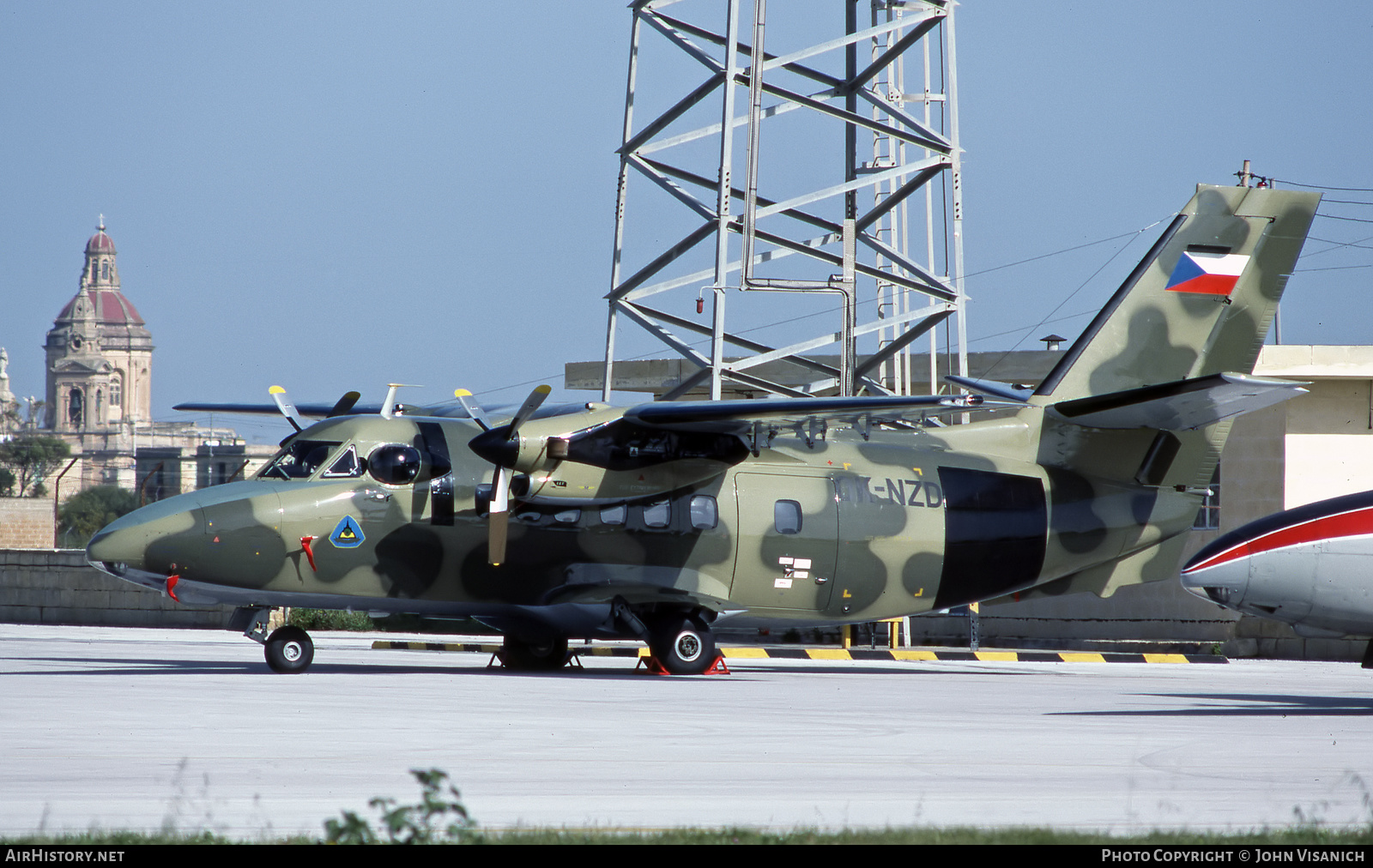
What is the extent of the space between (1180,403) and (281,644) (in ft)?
37.9

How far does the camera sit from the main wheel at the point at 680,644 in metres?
19.4

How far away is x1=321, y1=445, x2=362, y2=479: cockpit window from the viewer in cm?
1822

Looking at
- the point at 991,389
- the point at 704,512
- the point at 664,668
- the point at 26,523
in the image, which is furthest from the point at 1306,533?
the point at 26,523

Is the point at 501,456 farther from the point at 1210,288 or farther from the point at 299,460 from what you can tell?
the point at 1210,288

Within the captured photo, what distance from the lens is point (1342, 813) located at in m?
7.87

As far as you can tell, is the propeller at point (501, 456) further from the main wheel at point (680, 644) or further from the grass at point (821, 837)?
the grass at point (821, 837)

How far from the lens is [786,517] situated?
20.1 m

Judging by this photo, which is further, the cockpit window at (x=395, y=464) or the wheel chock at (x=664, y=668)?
the wheel chock at (x=664, y=668)

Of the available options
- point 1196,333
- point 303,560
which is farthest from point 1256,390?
point 303,560

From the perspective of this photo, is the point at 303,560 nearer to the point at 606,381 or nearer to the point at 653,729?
the point at 653,729

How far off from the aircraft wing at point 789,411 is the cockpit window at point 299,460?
147 inches

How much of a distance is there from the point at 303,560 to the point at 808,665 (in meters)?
9.22

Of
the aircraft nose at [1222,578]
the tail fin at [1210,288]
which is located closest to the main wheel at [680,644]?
the tail fin at [1210,288]

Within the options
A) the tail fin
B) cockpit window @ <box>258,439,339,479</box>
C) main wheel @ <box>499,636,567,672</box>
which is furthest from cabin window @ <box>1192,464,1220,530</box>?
cockpit window @ <box>258,439,339,479</box>
